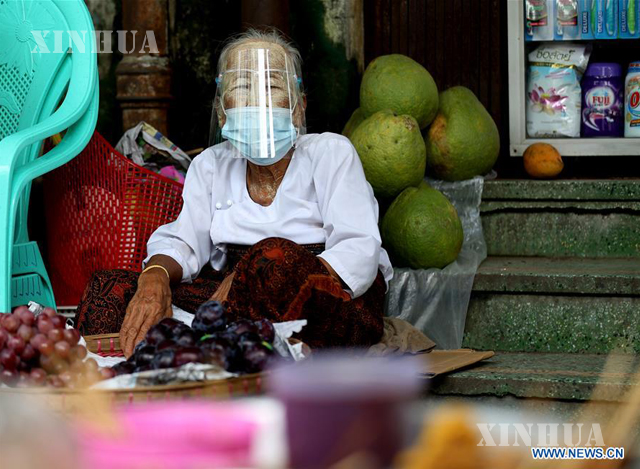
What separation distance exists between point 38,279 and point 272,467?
8.31ft

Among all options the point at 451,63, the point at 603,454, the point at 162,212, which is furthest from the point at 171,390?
the point at 451,63

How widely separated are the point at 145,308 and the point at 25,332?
870 millimetres

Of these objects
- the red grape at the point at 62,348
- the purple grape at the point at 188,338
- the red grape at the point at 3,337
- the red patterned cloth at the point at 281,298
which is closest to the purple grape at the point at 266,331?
the purple grape at the point at 188,338

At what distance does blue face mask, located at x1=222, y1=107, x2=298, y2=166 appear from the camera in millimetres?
2771

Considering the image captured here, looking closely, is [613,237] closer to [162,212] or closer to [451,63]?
[451,63]

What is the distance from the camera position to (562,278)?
3174 mm

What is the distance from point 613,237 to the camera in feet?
11.9

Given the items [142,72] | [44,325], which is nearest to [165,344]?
[44,325]

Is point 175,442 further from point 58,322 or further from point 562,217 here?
point 562,217

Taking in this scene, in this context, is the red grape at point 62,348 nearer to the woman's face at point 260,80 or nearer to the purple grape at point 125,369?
the purple grape at point 125,369

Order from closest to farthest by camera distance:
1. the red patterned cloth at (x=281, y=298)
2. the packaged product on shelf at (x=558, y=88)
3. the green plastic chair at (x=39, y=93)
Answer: the red patterned cloth at (x=281, y=298) → the green plastic chair at (x=39, y=93) → the packaged product on shelf at (x=558, y=88)

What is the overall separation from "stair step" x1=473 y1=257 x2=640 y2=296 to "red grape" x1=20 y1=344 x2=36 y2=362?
195 centimetres

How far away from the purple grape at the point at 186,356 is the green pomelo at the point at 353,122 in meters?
2.56

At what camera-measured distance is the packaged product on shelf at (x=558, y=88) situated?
4.38 m
